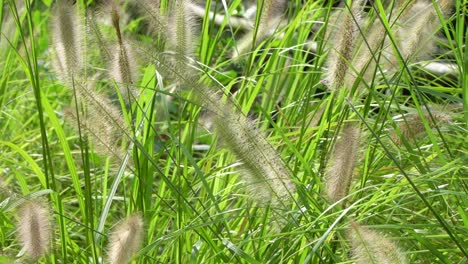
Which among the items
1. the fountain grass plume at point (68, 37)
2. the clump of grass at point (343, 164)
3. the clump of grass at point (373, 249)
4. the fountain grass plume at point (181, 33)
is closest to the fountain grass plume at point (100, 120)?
the fountain grass plume at point (68, 37)

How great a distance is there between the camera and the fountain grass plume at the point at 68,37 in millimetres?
1451

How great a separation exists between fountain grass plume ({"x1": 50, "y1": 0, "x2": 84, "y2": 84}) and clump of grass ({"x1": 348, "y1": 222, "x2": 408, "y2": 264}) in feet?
1.86

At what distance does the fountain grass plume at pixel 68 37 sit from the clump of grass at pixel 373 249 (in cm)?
57

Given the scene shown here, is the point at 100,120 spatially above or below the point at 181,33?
below

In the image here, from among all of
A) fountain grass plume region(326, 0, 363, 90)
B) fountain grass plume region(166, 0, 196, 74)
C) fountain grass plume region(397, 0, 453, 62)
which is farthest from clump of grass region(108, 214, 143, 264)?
fountain grass plume region(397, 0, 453, 62)

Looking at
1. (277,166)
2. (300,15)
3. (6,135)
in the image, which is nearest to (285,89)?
(300,15)

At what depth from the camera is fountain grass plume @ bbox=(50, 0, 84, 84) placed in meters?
1.45

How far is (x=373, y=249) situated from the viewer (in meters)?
1.10

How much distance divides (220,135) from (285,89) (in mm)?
1103

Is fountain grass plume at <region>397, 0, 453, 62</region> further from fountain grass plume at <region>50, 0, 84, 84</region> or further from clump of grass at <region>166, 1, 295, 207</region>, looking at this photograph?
fountain grass plume at <region>50, 0, 84, 84</region>

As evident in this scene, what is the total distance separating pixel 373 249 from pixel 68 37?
640 mm

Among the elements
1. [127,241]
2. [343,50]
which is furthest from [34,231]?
[343,50]

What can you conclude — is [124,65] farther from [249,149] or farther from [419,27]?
[419,27]

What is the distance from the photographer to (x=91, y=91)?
146 centimetres
